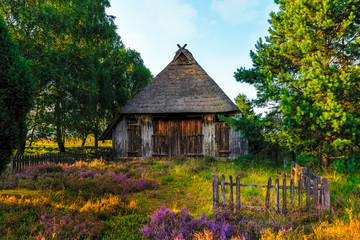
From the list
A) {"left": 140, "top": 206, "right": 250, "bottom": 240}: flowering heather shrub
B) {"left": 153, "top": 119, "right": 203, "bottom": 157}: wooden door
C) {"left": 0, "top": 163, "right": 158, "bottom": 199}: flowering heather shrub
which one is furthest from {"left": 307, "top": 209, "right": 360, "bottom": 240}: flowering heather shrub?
{"left": 153, "top": 119, "right": 203, "bottom": 157}: wooden door

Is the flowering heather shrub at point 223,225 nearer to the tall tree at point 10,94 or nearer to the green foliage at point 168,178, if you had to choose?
the green foliage at point 168,178

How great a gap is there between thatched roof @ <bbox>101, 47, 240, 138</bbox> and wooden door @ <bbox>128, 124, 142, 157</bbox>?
3.99 ft

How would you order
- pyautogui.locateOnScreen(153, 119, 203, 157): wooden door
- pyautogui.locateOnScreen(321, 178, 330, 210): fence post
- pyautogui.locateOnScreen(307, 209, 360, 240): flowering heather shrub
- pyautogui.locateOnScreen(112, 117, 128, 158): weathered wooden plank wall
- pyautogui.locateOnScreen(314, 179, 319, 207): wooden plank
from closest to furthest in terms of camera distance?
pyautogui.locateOnScreen(307, 209, 360, 240): flowering heather shrub → pyautogui.locateOnScreen(321, 178, 330, 210): fence post → pyautogui.locateOnScreen(314, 179, 319, 207): wooden plank → pyautogui.locateOnScreen(153, 119, 203, 157): wooden door → pyautogui.locateOnScreen(112, 117, 128, 158): weathered wooden plank wall

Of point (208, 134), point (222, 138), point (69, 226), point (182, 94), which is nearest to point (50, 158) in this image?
point (182, 94)

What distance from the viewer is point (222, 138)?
1387 centimetres

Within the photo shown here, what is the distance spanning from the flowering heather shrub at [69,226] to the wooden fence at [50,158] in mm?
7415

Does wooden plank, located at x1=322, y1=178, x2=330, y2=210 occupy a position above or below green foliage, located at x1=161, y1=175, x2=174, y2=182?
above

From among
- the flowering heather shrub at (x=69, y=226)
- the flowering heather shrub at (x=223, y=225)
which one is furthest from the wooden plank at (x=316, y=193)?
the flowering heather shrub at (x=69, y=226)

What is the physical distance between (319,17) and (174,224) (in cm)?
873

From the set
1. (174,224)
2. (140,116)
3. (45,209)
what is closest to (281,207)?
(174,224)

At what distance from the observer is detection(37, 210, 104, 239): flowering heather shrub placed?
3.94 metres

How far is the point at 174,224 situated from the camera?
412cm

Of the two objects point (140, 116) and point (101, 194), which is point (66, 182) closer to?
point (101, 194)

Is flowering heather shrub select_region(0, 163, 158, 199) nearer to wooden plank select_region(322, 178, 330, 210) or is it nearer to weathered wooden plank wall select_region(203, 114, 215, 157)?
wooden plank select_region(322, 178, 330, 210)
